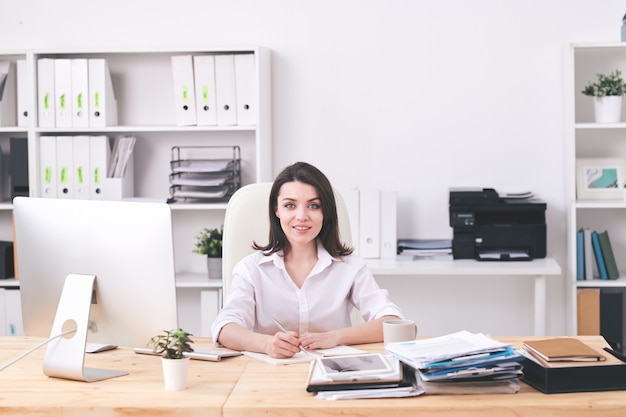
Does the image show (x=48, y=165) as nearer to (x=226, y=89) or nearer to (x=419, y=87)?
(x=226, y=89)

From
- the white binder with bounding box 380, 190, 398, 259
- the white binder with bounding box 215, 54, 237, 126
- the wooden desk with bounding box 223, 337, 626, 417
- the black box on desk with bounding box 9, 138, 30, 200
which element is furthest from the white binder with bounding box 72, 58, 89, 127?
the wooden desk with bounding box 223, 337, 626, 417

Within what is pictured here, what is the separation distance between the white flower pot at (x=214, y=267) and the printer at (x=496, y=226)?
1119mm

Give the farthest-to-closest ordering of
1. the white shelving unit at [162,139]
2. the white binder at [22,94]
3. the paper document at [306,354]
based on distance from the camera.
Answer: the white shelving unit at [162,139], the white binder at [22,94], the paper document at [306,354]

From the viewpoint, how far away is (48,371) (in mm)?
1941

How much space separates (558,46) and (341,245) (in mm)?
2109

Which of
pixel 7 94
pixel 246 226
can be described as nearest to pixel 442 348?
pixel 246 226

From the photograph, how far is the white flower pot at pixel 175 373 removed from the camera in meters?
1.79

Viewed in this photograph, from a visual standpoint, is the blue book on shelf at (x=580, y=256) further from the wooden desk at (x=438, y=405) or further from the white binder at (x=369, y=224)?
the wooden desk at (x=438, y=405)

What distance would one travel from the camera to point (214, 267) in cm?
406

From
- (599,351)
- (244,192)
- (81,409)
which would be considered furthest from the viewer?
(244,192)

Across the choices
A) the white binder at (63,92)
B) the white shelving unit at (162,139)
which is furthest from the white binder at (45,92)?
the white shelving unit at (162,139)

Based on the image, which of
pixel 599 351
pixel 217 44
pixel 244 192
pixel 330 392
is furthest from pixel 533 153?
pixel 330 392

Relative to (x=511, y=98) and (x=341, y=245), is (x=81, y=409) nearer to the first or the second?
(x=341, y=245)

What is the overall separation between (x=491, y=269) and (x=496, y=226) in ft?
0.78
